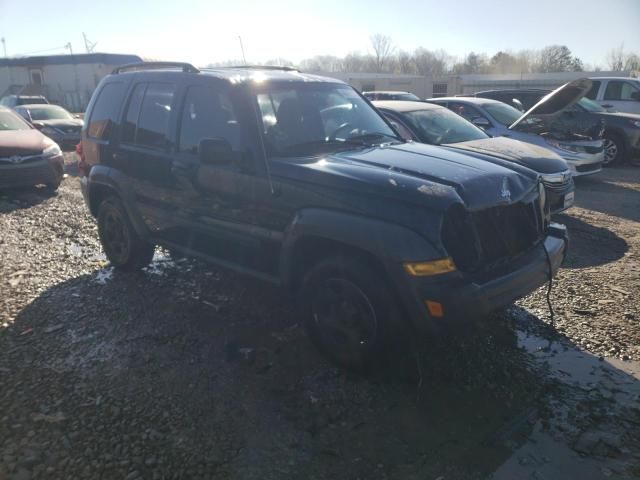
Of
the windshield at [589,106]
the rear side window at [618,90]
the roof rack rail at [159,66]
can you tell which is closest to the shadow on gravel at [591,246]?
the roof rack rail at [159,66]

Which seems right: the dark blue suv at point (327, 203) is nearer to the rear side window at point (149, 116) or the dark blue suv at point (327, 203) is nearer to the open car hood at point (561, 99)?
the rear side window at point (149, 116)

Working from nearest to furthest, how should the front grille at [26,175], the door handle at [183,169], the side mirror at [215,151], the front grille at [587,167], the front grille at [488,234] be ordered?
the front grille at [488,234] < the side mirror at [215,151] < the door handle at [183,169] < the front grille at [26,175] < the front grille at [587,167]

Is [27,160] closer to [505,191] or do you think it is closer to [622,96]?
[505,191]

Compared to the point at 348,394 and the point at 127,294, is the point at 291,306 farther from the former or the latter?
the point at 127,294

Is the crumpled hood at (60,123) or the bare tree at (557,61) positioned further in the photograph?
the bare tree at (557,61)

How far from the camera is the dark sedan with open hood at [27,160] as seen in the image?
8.89m

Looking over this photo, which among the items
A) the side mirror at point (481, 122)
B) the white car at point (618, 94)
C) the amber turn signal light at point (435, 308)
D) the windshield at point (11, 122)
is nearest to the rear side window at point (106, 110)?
the amber turn signal light at point (435, 308)

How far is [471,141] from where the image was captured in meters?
7.02

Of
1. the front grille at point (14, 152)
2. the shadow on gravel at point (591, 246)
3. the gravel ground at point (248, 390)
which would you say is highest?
the front grille at point (14, 152)

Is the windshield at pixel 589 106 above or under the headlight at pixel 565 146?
above

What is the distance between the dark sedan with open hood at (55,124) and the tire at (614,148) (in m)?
14.6

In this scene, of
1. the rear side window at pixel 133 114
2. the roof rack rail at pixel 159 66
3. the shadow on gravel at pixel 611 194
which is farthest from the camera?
the shadow on gravel at pixel 611 194

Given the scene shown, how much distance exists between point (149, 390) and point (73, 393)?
51 centimetres

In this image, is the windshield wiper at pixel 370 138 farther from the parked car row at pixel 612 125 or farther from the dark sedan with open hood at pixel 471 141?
the parked car row at pixel 612 125
